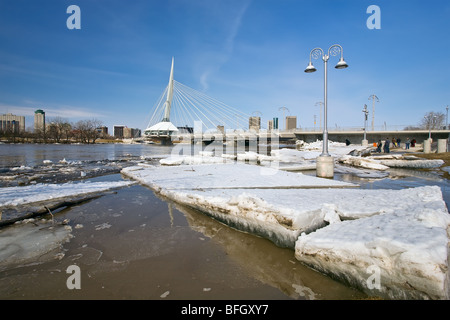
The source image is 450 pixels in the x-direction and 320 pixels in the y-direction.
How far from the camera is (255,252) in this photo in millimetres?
3496

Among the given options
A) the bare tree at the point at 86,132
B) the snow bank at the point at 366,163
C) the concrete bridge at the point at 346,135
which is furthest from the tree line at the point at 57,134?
the snow bank at the point at 366,163

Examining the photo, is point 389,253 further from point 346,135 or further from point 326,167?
point 346,135

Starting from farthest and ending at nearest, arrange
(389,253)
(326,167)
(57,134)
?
(57,134), (326,167), (389,253)

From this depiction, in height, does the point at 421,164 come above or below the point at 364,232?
above

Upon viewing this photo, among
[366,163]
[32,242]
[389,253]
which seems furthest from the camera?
[366,163]

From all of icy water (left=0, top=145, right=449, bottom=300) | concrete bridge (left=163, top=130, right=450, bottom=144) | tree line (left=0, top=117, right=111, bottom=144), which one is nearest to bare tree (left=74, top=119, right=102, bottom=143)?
tree line (left=0, top=117, right=111, bottom=144)

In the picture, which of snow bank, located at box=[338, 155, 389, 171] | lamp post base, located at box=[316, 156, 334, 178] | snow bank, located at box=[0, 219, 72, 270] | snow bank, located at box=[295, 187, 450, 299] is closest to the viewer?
snow bank, located at box=[295, 187, 450, 299]

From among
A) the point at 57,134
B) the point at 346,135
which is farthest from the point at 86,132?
the point at 346,135

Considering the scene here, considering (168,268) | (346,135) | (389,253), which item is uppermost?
(346,135)

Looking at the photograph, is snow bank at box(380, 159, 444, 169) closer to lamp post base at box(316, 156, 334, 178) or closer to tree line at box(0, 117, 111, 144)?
lamp post base at box(316, 156, 334, 178)

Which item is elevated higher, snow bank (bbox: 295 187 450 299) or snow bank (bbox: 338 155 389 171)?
snow bank (bbox: 338 155 389 171)

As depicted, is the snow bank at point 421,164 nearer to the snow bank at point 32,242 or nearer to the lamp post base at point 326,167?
the lamp post base at point 326,167

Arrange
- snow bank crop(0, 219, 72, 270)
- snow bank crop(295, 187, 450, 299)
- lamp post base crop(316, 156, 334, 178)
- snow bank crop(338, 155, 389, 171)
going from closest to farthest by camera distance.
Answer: snow bank crop(295, 187, 450, 299), snow bank crop(0, 219, 72, 270), lamp post base crop(316, 156, 334, 178), snow bank crop(338, 155, 389, 171)
